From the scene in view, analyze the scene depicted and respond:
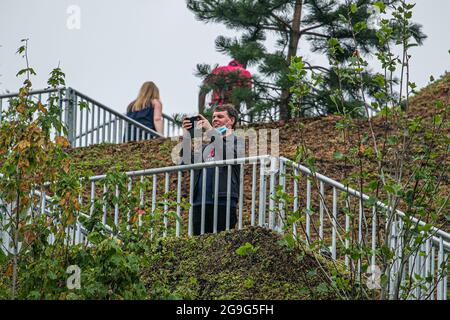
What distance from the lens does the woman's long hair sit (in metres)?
20.1

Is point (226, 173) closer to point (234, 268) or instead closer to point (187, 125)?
point (187, 125)

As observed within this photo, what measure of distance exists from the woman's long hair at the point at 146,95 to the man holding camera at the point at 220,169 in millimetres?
6208

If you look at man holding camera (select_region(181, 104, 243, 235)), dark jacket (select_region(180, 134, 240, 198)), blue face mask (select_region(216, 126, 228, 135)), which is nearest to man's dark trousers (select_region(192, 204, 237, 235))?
man holding camera (select_region(181, 104, 243, 235))

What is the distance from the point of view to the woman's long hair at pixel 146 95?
65.9ft

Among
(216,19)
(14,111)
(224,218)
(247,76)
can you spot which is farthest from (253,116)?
(14,111)

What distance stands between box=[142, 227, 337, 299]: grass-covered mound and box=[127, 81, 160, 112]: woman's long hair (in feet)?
22.0

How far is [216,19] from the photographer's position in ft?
73.2

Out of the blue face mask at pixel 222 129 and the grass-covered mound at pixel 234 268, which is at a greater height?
the blue face mask at pixel 222 129

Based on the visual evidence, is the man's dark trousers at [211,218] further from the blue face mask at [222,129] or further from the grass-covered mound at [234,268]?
the blue face mask at [222,129]

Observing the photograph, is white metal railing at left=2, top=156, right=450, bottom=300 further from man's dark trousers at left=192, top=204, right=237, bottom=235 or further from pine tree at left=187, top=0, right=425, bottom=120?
pine tree at left=187, top=0, right=425, bottom=120

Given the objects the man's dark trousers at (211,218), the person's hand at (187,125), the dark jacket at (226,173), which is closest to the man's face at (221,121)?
the dark jacket at (226,173)

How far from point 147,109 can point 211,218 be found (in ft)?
24.9

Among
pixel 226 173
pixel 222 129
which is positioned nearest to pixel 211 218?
pixel 226 173

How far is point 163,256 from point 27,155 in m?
2.85
